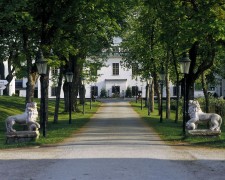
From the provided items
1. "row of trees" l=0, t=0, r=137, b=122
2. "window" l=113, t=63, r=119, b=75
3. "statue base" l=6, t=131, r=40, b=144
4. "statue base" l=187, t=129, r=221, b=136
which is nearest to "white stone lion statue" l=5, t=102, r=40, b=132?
"statue base" l=6, t=131, r=40, b=144

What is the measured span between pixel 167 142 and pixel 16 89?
80.4m

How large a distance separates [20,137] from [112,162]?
7118 mm

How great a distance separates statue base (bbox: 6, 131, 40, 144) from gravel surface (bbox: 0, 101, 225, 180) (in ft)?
5.06

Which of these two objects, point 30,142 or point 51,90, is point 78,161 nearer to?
point 30,142

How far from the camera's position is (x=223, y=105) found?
38.5m

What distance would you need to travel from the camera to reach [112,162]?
1324cm

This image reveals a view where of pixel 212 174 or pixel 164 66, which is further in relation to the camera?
pixel 164 66

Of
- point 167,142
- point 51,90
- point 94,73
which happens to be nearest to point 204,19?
point 167,142

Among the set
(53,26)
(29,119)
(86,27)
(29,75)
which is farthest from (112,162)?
(86,27)

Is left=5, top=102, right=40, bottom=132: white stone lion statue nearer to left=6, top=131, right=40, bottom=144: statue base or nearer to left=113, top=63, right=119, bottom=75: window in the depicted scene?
left=6, top=131, right=40, bottom=144: statue base

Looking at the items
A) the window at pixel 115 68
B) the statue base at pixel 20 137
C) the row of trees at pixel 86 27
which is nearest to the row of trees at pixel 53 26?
the row of trees at pixel 86 27

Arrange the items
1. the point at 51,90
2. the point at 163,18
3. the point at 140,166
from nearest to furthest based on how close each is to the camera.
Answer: the point at 140,166 < the point at 163,18 < the point at 51,90

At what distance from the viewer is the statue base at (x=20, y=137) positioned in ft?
63.6

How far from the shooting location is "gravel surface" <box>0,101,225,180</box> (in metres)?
11.2
